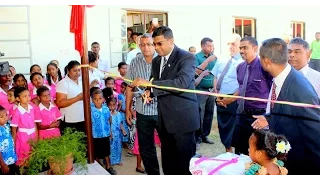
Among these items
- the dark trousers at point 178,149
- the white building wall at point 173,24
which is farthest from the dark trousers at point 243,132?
the white building wall at point 173,24

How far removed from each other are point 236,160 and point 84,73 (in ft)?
5.31

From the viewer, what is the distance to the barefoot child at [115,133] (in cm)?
482

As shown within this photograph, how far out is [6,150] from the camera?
12.0 feet

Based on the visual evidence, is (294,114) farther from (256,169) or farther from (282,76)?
(256,169)

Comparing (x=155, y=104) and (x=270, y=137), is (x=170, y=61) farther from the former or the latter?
(x=270, y=137)

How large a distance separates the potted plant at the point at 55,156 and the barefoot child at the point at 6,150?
0.58 metres

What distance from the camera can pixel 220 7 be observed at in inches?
421

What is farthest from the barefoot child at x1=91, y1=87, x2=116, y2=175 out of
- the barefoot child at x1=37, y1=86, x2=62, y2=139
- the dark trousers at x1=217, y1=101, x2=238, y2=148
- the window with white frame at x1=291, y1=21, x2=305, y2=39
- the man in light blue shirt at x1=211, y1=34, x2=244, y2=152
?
the window with white frame at x1=291, y1=21, x2=305, y2=39

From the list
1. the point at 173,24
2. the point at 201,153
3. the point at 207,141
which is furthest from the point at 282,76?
the point at 173,24

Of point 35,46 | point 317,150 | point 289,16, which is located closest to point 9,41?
point 35,46

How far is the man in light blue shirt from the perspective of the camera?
17.0 feet

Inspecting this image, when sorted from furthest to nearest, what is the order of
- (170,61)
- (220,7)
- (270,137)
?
(220,7), (170,61), (270,137)

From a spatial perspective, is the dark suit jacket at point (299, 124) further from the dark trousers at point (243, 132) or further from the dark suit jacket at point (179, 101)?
the dark trousers at point (243, 132)
